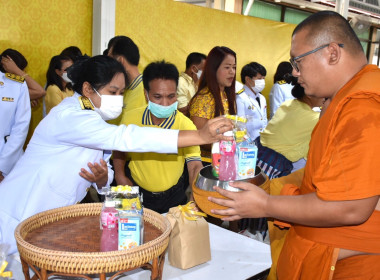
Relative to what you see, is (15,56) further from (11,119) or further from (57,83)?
(11,119)

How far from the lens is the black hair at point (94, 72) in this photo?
1859mm

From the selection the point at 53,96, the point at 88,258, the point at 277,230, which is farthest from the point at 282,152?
the point at 53,96

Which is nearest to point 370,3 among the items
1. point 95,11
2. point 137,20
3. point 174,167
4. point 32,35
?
point 137,20

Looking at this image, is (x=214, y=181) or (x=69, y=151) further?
(x=69, y=151)

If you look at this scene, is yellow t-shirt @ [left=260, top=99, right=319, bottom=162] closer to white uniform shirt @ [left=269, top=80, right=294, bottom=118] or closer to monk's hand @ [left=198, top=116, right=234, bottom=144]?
monk's hand @ [left=198, top=116, right=234, bottom=144]

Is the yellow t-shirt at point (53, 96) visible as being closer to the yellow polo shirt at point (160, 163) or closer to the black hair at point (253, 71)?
the yellow polo shirt at point (160, 163)

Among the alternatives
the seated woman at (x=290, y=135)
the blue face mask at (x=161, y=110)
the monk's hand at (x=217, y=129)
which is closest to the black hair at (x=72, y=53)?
the blue face mask at (x=161, y=110)

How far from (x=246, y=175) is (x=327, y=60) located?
501 millimetres

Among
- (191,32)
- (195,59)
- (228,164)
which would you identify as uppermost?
(191,32)

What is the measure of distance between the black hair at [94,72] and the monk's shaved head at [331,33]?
0.99 meters

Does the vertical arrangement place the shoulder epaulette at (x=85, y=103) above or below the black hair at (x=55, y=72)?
below

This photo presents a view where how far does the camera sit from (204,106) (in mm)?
3146

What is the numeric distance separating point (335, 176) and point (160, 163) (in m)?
1.50

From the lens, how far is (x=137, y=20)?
16.7 feet
